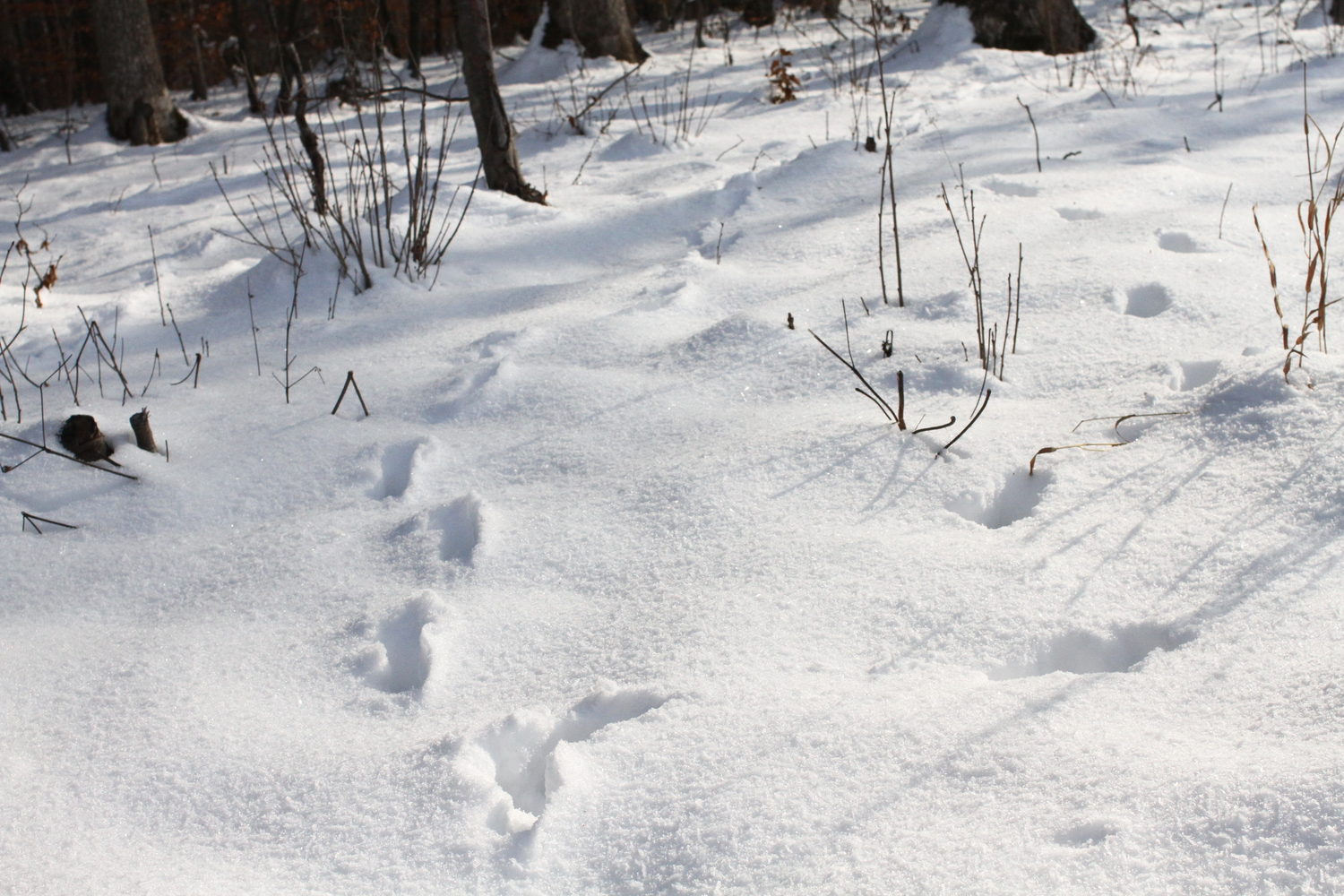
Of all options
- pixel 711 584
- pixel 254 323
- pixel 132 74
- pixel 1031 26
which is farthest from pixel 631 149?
pixel 132 74

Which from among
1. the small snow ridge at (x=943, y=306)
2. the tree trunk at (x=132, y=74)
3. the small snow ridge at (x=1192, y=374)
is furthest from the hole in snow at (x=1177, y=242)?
the tree trunk at (x=132, y=74)

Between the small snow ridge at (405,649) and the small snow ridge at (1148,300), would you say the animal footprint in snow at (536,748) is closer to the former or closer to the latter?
the small snow ridge at (405,649)

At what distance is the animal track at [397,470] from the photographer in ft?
6.61

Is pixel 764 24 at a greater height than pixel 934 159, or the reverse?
pixel 764 24

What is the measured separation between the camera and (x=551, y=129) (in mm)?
5523

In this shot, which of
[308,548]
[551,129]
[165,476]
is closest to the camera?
[308,548]

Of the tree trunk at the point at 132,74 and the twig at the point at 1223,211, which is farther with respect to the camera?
the tree trunk at the point at 132,74

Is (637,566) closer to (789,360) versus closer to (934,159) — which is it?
(789,360)

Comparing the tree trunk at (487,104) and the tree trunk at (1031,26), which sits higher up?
the tree trunk at (1031,26)

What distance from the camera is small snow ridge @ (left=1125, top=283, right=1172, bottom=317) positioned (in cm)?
228

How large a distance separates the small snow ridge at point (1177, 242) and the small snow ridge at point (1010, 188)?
66cm

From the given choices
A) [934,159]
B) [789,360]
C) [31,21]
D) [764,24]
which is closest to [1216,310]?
[789,360]

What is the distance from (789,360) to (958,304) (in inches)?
20.2

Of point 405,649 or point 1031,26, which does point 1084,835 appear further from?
point 1031,26
